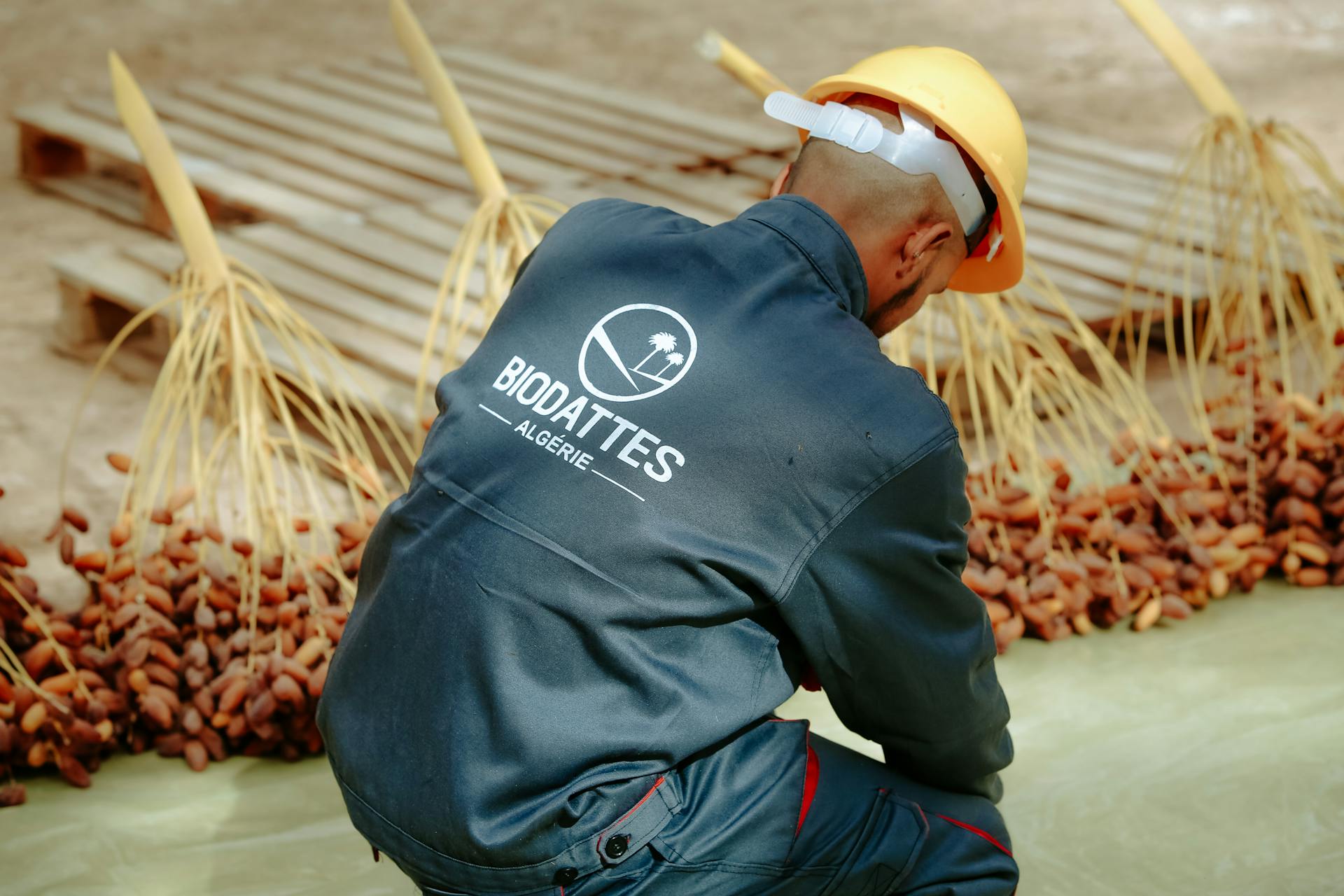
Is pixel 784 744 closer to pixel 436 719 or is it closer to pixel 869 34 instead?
pixel 436 719

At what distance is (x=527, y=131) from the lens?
14.8ft

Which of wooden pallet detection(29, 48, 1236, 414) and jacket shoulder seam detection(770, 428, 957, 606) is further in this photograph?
wooden pallet detection(29, 48, 1236, 414)

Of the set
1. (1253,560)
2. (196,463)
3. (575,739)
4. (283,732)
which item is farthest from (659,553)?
(1253,560)

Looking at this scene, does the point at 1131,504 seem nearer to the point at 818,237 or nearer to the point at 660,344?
the point at 818,237

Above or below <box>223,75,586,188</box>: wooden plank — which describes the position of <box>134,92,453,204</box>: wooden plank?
below

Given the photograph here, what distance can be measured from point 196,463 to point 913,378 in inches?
54.0

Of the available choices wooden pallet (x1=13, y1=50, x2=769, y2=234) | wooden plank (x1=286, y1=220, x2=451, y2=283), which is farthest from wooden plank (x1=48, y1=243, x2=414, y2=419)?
wooden pallet (x1=13, y1=50, x2=769, y2=234)

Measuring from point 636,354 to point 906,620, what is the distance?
407 millimetres

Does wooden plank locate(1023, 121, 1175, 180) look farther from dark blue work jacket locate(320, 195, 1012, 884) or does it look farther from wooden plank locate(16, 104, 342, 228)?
dark blue work jacket locate(320, 195, 1012, 884)

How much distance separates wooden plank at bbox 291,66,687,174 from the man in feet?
8.81

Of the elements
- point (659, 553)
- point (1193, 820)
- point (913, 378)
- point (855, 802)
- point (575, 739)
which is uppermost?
point (913, 378)

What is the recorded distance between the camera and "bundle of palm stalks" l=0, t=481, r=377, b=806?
2.11m

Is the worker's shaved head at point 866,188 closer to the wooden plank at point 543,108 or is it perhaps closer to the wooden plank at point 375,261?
the wooden plank at point 375,261

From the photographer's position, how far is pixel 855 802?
1.60 metres
